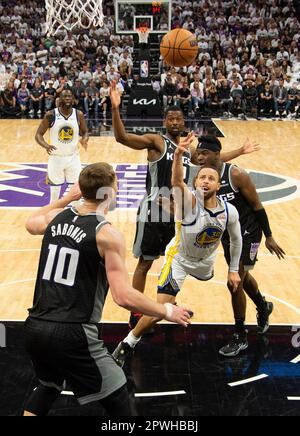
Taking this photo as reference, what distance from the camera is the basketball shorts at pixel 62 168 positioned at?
26.9ft

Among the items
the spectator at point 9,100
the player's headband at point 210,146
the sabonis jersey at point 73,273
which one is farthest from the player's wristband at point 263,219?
the spectator at point 9,100

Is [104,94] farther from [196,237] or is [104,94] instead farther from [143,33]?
[196,237]

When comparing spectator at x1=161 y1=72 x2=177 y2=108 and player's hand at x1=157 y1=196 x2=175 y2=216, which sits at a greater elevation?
player's hand at x1=157 y1=196 x2=175 y2=216

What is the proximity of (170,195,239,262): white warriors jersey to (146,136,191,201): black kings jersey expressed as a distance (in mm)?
939

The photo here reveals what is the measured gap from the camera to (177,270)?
459 cm

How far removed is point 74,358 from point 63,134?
564cm

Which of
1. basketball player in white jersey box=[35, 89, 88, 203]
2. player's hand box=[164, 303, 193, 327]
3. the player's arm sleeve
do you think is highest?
player's hand box=[164, 303, 193, 327]

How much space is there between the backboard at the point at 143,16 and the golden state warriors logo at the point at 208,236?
17.1m

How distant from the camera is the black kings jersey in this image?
5.39 m

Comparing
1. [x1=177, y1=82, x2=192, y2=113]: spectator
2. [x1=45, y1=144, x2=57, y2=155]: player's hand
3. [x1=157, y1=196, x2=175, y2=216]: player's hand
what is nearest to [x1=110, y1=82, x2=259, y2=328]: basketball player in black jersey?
[x1=157, y1=196, x2=175, y2=216]: player's hand

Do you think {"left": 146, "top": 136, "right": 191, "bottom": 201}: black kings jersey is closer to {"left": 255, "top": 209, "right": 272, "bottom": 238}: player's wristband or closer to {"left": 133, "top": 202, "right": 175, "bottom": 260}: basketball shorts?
{"left": 133, "top": 202, "right": 175, "bottom": 260}: basketball shorts

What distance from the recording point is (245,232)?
16.3 feet
